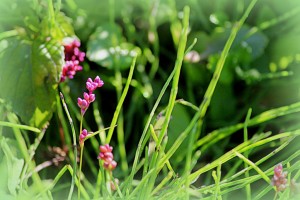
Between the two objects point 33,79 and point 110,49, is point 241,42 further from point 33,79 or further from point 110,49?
point 33,79

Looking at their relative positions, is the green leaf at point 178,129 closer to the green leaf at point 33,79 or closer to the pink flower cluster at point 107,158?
the green leaf at point 33,79

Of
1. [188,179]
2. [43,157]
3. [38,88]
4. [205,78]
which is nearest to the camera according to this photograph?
[188,179]

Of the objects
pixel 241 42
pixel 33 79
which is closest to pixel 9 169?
pixel 33 79

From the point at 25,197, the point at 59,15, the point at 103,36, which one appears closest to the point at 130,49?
the point at 103,36

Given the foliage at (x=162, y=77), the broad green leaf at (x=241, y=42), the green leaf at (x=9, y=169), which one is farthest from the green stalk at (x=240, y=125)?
the green leaf at (x=9, y=169)

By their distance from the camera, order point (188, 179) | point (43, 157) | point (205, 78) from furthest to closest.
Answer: point (205, 78)
point (43, 157)
point (188, 179)

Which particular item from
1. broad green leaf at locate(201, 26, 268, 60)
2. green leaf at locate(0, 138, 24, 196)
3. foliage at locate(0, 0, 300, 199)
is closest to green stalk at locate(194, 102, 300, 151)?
foliage at locate(0, 0, 300, 199)

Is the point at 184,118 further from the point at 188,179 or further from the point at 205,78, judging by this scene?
the point at 188,179
